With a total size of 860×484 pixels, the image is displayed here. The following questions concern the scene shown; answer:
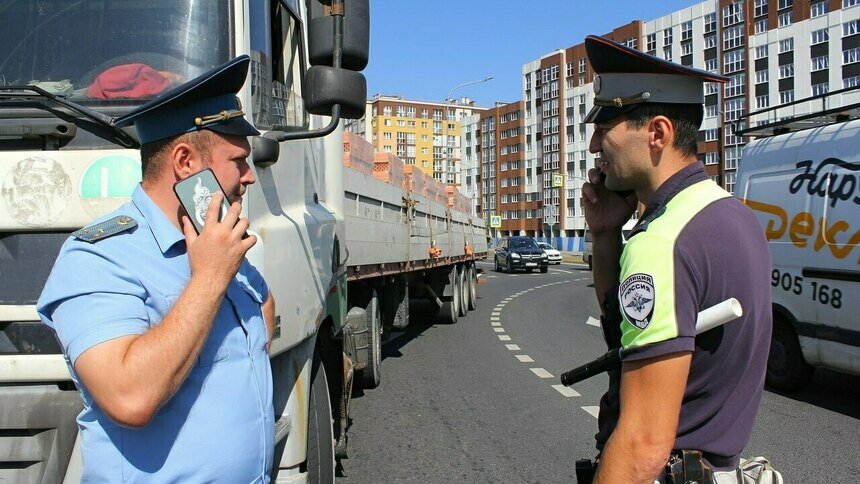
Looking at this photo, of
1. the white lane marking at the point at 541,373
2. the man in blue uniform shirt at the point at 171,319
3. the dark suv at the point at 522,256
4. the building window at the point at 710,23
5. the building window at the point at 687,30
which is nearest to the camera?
the man in blue uniform shirt at the point at 171,319

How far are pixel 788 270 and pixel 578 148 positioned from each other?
91.6 m

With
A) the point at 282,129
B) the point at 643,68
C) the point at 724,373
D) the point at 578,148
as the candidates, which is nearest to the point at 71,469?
the point at 282,129

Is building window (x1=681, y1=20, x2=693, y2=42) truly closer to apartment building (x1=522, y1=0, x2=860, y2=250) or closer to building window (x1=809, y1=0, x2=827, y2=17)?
apartment building (x1=522, y1=0, x2=860, y2=250)

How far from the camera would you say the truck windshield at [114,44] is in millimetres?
2496

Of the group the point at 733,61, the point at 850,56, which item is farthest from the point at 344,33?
the point at 733,61

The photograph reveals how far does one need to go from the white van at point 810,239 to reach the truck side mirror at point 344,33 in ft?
16.5

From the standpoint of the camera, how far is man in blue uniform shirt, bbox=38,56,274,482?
1503 millimetres

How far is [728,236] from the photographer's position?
5.58 feet

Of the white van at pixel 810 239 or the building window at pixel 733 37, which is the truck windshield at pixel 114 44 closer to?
the white van at pixel 810 239

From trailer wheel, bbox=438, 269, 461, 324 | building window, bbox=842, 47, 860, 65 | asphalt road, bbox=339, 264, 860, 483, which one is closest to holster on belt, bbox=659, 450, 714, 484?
asphalt road, bbox=339, 264, 860, 483

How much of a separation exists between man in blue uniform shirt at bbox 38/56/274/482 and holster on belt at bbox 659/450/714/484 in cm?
104

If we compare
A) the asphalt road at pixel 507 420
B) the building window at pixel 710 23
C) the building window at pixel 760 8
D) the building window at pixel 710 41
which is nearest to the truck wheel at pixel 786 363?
the asphalt road at pixel 507 420

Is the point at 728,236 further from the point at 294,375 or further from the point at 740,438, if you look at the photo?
the point at 294,375

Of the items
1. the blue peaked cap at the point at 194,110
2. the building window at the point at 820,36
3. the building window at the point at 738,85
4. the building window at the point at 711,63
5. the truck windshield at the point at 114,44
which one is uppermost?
the building window at the point at 711,63
